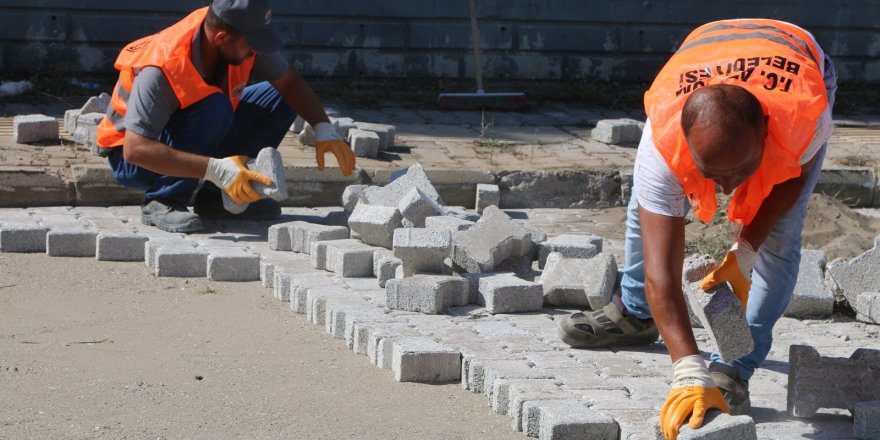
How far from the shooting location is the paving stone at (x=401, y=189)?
6.59 metres

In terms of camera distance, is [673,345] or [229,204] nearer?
[673,345]

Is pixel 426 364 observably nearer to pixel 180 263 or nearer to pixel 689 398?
pixel 689 398

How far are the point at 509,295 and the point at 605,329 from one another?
0.62 meters

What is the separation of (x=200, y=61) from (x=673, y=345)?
3.63m

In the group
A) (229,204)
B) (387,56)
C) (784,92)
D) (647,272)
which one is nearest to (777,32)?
(784,92)

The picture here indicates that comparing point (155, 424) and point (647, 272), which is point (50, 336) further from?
point (647, 272)

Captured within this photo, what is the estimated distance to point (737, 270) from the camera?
12.5 ft

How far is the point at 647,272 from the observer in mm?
3549

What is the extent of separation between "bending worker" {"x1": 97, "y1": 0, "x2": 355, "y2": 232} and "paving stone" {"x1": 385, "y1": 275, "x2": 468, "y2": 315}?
1.33 m

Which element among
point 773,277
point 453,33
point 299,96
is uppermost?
point 453,33

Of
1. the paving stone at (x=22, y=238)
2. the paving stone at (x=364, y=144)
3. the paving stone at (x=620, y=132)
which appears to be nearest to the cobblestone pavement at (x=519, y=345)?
the paving stone at (x=22, y=238)

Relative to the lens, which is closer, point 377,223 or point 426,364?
point 426,364

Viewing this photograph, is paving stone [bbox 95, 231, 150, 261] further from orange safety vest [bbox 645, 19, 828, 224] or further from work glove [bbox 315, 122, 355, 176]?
orange safety vest [bbox 645, 19, 828, 224]

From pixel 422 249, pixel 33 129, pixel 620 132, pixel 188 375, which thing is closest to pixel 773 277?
pixel 422 249
